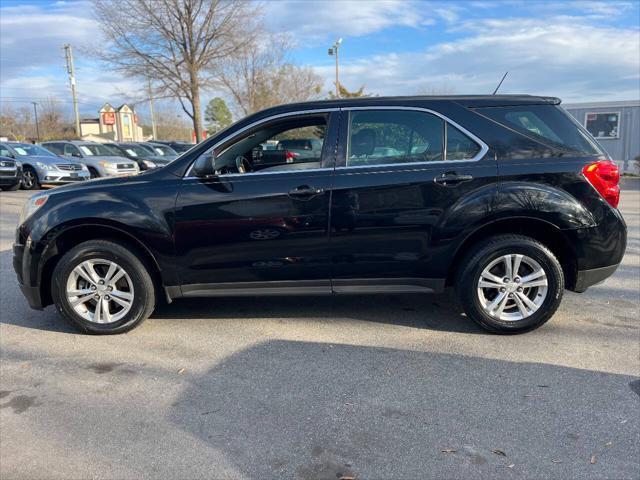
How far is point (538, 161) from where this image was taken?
3.94m

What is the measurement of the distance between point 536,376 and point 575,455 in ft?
2.80

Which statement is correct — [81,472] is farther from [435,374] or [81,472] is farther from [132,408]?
[435,374]

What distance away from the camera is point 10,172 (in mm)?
15250

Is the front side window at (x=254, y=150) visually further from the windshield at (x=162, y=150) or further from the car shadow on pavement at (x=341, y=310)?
the windshield at (x=162, y=150)

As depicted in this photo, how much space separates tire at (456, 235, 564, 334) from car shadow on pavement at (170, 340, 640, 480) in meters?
0.52

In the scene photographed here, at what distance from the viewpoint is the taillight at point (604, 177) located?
153 inches

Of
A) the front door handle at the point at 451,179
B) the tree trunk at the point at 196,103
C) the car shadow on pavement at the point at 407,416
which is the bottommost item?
the car shadow on pavement at the point at 407,416

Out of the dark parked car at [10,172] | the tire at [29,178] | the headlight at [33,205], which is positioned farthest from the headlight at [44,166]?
the headlight at [33,205]

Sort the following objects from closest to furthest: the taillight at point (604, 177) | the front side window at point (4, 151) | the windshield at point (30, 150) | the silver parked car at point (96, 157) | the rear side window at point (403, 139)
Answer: the taillight at point (604, 177)
the rear side window at point (403, 139)
the front side window at point (4, 151)
the windshield at point (30, 150)
the silver parked car at point (96, 157)

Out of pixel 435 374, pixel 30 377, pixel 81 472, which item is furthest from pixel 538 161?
pixel 30 377

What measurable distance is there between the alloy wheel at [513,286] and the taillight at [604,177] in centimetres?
74

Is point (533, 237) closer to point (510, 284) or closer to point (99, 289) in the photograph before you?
point (510, 284)

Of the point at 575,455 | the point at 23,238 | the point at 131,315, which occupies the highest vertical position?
the point at 23,238

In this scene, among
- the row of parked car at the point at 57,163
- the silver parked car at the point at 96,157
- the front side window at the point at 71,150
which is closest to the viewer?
the row of parked car at the point at 57,163
